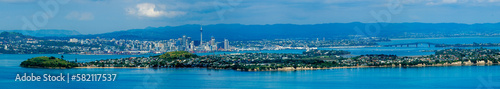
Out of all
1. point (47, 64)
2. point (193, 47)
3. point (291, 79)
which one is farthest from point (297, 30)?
point (291, 79)

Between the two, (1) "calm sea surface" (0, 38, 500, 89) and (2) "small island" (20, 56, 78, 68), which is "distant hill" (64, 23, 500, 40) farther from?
(1) "calm sea surface" (0, 38, 500, 89)

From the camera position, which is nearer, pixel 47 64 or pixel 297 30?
pixel 47 64

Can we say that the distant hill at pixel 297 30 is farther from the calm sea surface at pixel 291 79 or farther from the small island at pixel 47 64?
the calm sea surface at pixel 291 79

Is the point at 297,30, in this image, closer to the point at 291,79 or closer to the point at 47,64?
the point at 47,64

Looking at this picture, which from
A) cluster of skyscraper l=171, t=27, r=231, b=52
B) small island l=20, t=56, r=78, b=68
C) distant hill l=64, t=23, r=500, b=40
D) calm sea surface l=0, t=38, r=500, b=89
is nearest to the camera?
calm sea surface l=0, t=38, r=500, b=89

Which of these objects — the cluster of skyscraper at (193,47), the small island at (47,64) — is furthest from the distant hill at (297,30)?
the small island at (47,64)

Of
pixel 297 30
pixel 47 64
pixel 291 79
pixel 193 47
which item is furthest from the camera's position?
pixel 297 30

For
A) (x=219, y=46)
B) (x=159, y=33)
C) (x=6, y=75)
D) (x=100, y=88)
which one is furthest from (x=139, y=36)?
(x=100, y=88)

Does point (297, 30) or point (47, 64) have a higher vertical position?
point (297, 30)

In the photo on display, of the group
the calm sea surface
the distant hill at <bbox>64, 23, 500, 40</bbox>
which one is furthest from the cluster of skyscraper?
the calm sea surface

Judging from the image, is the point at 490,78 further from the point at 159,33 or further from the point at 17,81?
the point at 159,33
